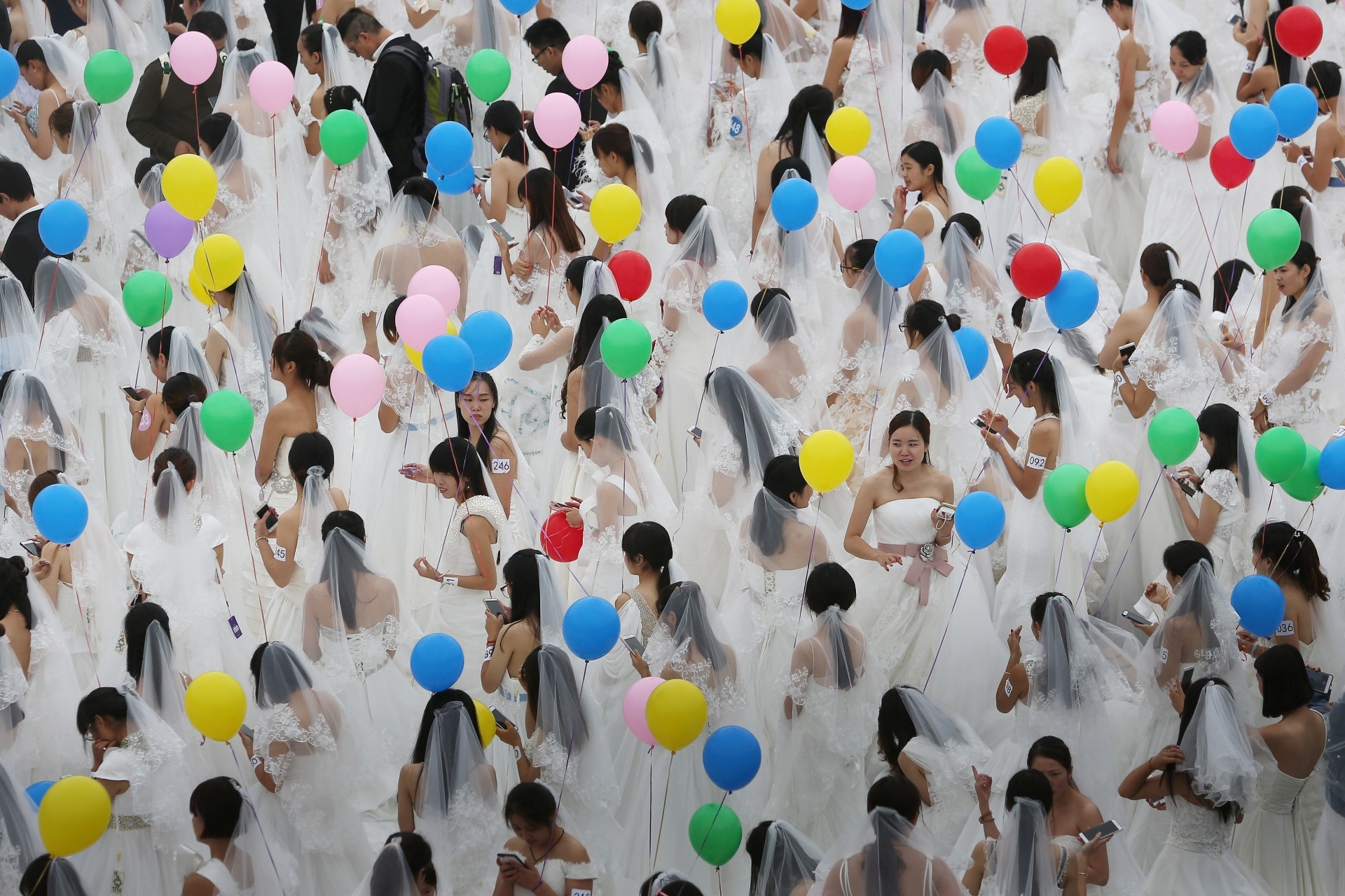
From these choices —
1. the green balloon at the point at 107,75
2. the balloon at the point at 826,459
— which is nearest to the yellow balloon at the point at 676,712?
the balloon at the point at 826,459

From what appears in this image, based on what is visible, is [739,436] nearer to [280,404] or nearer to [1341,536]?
[280,404]

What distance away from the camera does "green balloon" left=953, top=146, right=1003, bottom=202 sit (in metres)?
6.56

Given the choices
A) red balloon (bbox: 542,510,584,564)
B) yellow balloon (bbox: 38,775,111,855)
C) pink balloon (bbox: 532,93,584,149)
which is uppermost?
pink balloon (bbox: 532,93,584,149)

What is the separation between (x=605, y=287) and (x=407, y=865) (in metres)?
2.85

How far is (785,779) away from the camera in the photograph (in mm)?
5000

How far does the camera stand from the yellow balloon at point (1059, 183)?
613cm

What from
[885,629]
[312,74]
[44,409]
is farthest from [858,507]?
[312,74]

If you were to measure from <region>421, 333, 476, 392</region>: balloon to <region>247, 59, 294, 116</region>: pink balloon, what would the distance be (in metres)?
2.45

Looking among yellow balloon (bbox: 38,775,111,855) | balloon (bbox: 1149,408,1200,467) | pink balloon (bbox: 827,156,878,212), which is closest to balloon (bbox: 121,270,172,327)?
yellow balloon (bbox: 38,775,111,855)

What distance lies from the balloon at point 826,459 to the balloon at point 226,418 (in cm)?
215

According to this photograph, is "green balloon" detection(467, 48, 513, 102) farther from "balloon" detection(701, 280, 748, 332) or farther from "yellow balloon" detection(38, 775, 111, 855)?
"yellow balloon" detection(38, 775, 111, 855)

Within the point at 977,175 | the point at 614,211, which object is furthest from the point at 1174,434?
the point at 614,211

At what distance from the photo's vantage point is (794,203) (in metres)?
6.17

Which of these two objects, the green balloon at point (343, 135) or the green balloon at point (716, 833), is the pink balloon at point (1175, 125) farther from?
the green balloon at point (716, 833)
